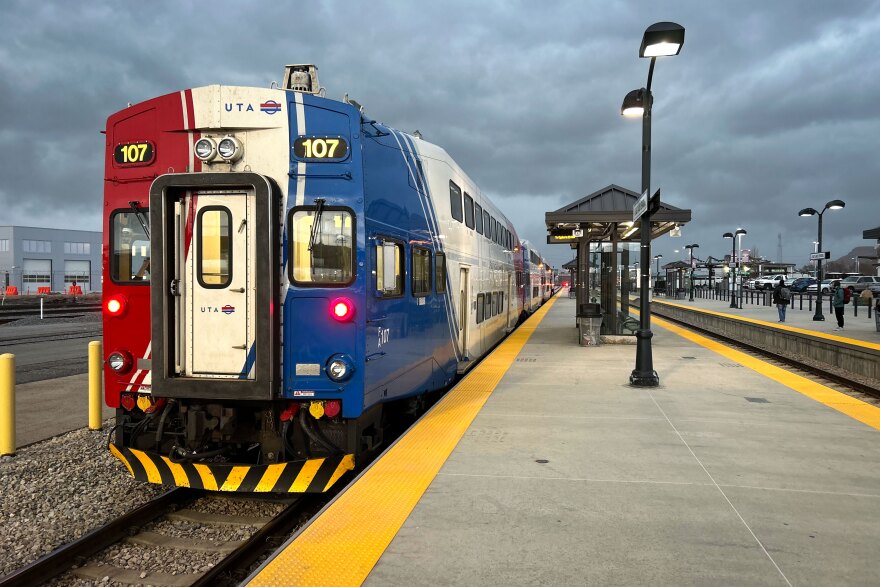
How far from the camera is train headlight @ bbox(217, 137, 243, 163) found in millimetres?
5340

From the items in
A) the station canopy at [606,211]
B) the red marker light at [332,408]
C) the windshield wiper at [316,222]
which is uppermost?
the station canopy at [606,211]

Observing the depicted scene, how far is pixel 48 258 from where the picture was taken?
7812 cm

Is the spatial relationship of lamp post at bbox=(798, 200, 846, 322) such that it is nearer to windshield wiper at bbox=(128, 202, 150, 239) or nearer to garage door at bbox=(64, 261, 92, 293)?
windshield wiper at bbox=(128, 202, 150, 239)

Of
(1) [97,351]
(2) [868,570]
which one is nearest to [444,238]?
(1) [97,351]

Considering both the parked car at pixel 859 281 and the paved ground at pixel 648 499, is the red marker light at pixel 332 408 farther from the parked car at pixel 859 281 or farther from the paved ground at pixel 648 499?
the parked car at pixel 859 281

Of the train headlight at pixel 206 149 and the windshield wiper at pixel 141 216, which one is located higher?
the train headlight at pixel 206 149

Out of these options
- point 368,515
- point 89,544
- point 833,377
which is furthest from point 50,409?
point 833,377

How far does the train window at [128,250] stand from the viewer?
569 cm

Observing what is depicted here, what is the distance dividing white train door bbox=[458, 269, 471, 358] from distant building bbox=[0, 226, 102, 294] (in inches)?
2908

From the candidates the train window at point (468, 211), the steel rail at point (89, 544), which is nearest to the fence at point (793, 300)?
the train window at point (468, 211)

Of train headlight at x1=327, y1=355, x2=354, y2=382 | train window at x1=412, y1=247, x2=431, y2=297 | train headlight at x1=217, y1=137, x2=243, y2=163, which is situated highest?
train headlight at x1=217, y1=137, x2=243, y2=163

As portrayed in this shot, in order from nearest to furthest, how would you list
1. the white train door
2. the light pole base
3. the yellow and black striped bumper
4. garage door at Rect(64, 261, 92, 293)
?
the yellow and black striped bumper
the light pole base
the white train door
garage door at Rect(64, 261, 92, 293)

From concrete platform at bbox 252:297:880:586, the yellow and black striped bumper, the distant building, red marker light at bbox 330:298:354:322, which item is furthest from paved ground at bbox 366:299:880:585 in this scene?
the distant building

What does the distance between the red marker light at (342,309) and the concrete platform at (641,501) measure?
1354 millimetres
